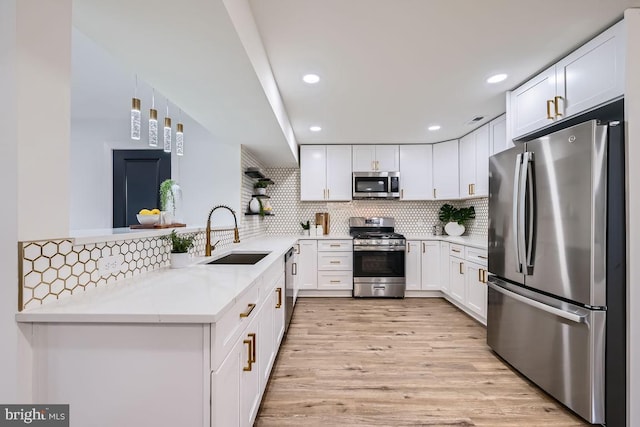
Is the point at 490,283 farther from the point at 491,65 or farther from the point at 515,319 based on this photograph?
the point at 491,65

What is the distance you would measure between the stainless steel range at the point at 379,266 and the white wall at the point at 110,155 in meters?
1.94

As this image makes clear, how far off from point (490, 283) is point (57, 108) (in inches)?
118

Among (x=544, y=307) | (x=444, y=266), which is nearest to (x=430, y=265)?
(x=444, y=266)

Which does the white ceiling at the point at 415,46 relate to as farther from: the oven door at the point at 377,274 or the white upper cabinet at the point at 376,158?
the oven door at the point at 377,274

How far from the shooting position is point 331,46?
6.32ft

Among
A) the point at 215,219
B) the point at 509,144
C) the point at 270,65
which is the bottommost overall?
the point at 215,219

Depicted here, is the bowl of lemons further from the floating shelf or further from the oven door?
the oven door

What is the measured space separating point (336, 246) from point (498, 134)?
2485 millimetres

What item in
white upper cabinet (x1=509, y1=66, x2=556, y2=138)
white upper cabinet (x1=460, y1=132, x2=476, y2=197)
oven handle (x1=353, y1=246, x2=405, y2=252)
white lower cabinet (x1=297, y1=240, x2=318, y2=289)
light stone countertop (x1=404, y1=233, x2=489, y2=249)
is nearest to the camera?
white upper cabinet (x1=509, y1=66, x2=556, y2=138)

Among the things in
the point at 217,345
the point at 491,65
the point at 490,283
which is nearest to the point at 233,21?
the point at 217,345

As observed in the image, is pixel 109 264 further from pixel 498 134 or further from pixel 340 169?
pixel 498 134

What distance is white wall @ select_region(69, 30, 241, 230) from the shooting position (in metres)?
2.81

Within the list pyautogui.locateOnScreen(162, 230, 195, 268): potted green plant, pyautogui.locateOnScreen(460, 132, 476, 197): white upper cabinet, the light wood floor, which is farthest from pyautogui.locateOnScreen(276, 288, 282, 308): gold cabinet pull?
pyautogui.locateOnScreen(460, 132, 476, 197): white upper cabinet

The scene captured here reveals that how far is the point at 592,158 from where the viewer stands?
161 centimetres
